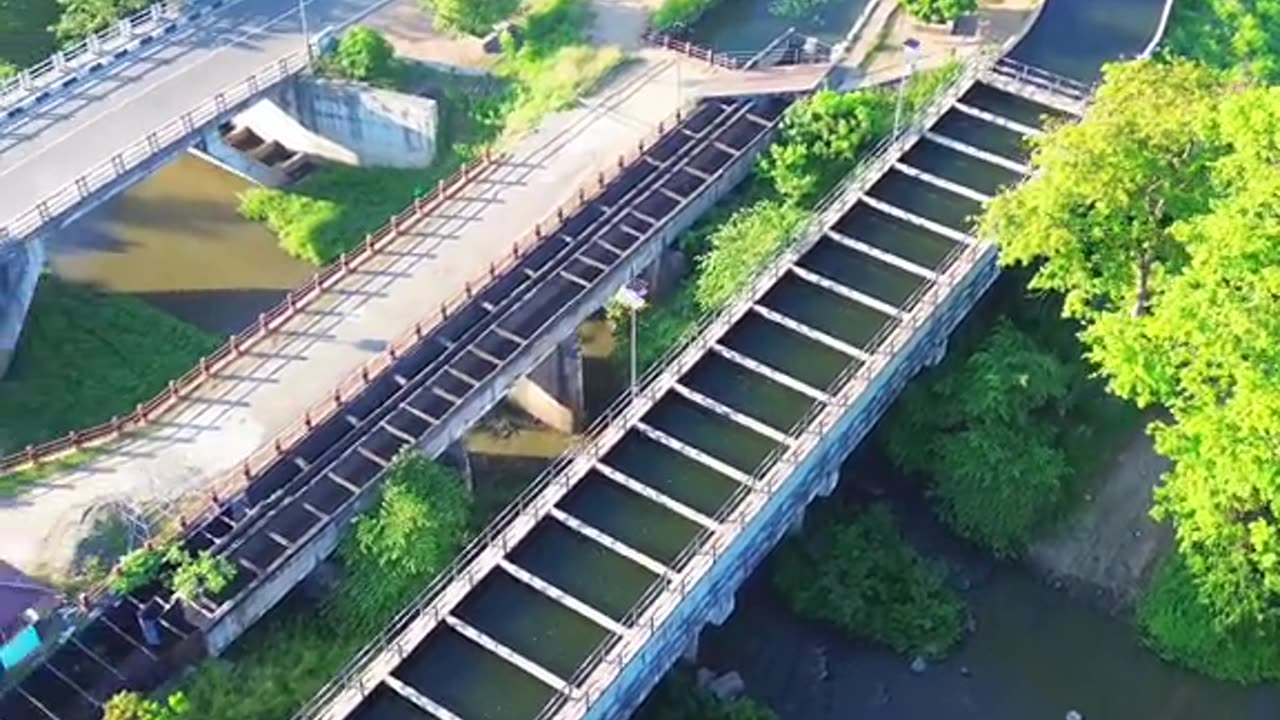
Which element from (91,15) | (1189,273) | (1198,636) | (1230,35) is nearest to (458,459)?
(1189,273)

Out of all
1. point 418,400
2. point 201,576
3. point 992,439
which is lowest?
point 992,439

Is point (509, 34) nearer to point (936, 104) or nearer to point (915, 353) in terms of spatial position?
point (936, 104)

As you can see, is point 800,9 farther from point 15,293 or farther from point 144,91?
point 15,293

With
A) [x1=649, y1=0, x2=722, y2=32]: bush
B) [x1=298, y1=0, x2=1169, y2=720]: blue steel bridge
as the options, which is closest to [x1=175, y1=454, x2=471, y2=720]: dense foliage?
[x1=298, y1=0, x2=1169, y2=720]: blue steel bridge

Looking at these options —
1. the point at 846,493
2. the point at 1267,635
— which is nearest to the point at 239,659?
the point at 846,493

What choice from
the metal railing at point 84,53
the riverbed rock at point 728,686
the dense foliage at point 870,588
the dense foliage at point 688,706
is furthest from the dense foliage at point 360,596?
the metal railing at point 84,53

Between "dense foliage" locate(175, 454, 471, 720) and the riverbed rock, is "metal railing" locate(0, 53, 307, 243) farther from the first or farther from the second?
the riverbed rock
